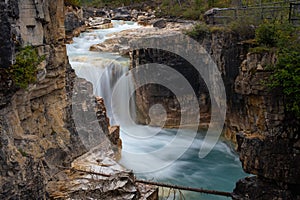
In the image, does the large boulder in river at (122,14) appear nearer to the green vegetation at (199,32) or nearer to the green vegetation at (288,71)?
the green vegetation at (199,32)

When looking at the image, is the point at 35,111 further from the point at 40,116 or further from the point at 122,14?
the point at 122,14

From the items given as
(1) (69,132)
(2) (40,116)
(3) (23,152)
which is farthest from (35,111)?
(3) (23,152)

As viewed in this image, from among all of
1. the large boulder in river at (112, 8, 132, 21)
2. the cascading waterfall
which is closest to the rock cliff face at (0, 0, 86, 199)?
the cascading waterfall

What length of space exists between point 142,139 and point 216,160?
150 inches

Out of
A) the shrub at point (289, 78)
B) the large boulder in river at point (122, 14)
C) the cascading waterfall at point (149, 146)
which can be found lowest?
the cascading waterfall at point (149, 146)

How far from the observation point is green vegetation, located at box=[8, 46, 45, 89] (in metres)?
6.89

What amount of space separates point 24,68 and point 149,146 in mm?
9737

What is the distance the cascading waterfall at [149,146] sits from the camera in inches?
531

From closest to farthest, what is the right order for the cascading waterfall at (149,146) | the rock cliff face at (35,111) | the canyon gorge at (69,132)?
the rock cliff face at (35,111) → the canyon gorge at (69,132) → the cascading waterfall at (149,146)

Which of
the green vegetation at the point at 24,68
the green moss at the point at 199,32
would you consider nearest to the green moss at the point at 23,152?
the green vegetation at the point at 24,68

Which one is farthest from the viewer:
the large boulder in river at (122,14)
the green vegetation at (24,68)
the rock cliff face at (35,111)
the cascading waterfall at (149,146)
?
the large boulder in river at (122,14)

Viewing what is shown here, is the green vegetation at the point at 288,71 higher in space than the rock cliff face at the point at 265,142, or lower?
higher

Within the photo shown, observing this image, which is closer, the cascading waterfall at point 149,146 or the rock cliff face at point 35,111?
the rock cliff face at point 35,111

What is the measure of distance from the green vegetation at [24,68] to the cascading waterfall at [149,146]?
5.88 metres
